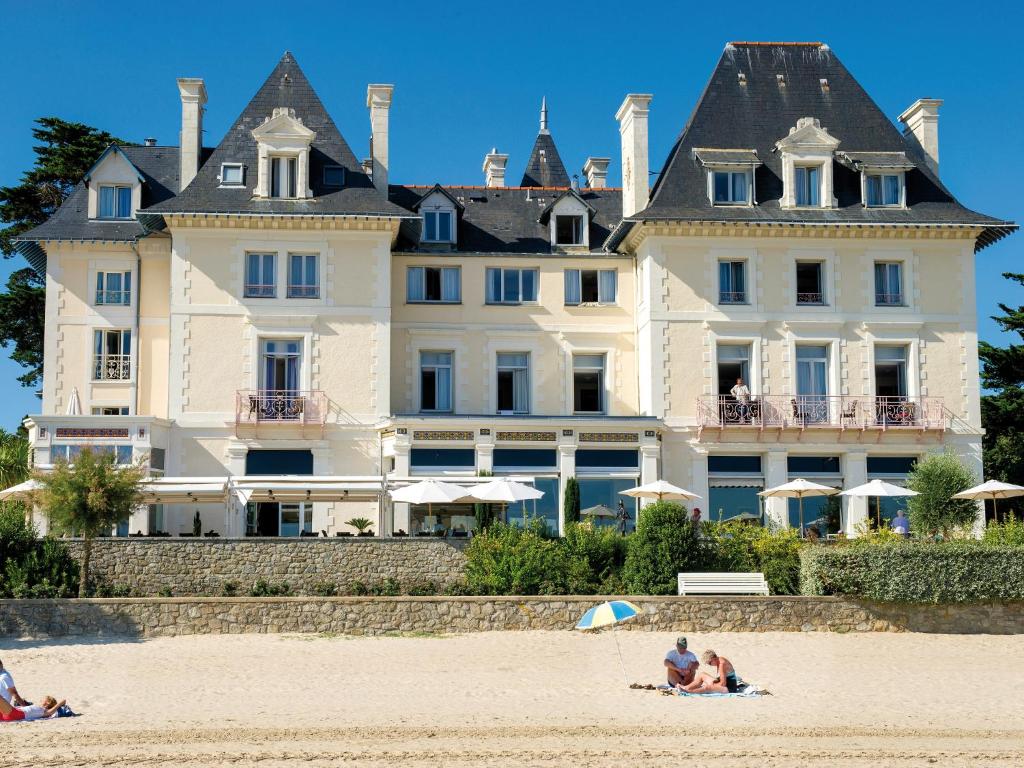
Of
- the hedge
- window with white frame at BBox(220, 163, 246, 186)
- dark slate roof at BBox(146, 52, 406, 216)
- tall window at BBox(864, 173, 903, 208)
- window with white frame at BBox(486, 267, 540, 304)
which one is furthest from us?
window with white frame at BBox(486, 267, 540, 304)

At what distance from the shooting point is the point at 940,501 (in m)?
31.8

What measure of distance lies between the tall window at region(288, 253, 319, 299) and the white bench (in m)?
13.2

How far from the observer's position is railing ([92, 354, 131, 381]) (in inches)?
1412

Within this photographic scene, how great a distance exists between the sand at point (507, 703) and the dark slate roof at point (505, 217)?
14516mm

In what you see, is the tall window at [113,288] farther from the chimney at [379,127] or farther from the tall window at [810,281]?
the tall window at [810,281]

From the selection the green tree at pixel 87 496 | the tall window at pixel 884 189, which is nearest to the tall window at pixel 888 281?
the tall window at pixel 884 189

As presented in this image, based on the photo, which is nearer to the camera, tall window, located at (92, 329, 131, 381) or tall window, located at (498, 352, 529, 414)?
tall window, located at (92, 329, 131, 381)

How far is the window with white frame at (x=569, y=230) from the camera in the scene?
3775 cm

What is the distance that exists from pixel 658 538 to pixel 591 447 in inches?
271

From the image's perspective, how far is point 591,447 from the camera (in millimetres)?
34250

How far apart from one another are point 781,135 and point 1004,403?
12199mm

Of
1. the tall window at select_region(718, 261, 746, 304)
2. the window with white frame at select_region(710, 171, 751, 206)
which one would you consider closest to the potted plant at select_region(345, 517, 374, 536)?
the tall window at select_region(718, 261, 746, 304)

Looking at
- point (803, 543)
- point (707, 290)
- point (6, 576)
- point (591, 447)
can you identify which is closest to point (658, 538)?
point (803, 543)

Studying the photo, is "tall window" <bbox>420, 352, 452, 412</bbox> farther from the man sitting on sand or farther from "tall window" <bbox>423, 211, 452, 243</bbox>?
the man sitting on sand
